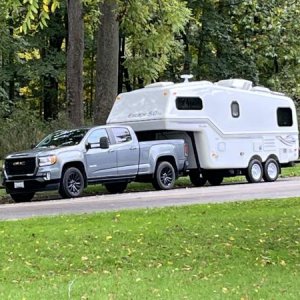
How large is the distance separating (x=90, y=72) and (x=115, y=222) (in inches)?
1277

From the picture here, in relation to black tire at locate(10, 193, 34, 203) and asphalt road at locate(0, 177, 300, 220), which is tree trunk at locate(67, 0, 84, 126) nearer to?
black tire at locate(10, 193, 34, 203)

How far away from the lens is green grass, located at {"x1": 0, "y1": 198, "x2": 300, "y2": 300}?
6742 millimetres

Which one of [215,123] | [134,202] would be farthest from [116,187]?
[134,202]

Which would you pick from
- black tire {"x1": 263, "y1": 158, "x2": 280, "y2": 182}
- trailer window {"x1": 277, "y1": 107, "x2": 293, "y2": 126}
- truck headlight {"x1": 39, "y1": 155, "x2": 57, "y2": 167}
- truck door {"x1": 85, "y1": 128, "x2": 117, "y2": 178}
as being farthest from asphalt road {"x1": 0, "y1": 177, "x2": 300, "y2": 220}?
trailer window {"x1": 277, "y1": 107, "x2": 293, "y2": 126}

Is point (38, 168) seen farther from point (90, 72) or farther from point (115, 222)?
point (90, 72)

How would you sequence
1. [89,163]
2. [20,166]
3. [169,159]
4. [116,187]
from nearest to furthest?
[20,166] < [89,163] < [116,187] < [169,159]

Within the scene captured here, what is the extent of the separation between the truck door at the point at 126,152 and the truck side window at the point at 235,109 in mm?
4406

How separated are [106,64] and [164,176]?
5134mm

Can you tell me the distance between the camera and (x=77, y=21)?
78.4 ft

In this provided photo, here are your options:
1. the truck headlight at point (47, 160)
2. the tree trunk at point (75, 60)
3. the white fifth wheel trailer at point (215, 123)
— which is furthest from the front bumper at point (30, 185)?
the tree trunk at point (75, 60)

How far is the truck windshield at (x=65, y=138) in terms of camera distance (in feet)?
59.5

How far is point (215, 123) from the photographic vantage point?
21.6 meters

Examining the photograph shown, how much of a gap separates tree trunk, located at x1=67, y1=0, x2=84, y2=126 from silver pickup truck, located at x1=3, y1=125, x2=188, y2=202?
5421 mm

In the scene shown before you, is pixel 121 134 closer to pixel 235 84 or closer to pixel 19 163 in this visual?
pixel 19 163
